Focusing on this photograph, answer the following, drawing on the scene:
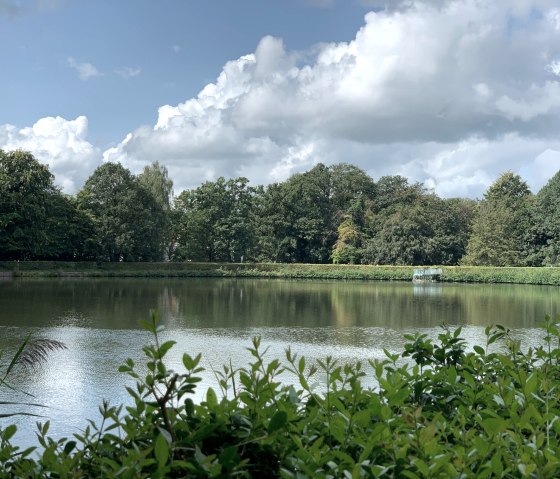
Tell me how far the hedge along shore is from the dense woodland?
1546mm

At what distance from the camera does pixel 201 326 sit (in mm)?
15086

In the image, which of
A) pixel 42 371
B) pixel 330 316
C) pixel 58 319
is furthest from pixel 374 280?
pixel 42 371

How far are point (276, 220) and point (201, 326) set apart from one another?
39.1m

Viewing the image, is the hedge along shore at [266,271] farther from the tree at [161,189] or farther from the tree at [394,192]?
the tree at [394,192]

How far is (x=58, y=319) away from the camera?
1571cm

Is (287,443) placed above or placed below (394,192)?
below

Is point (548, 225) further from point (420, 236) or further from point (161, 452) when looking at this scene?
point (161, 452)

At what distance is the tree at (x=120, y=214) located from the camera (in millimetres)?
42250

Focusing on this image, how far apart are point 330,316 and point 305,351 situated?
6673mm

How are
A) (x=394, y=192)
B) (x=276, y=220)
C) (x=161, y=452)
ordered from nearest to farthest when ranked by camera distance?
(x=161, y=452), (x=276, y=220), (x=394, y=192)

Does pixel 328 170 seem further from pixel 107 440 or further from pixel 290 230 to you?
pixel 107 440

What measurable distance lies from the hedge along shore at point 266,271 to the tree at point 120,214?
1579 millimetres

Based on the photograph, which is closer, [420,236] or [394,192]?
[420,236]

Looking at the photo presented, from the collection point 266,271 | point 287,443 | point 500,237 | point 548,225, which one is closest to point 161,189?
point 266,271
